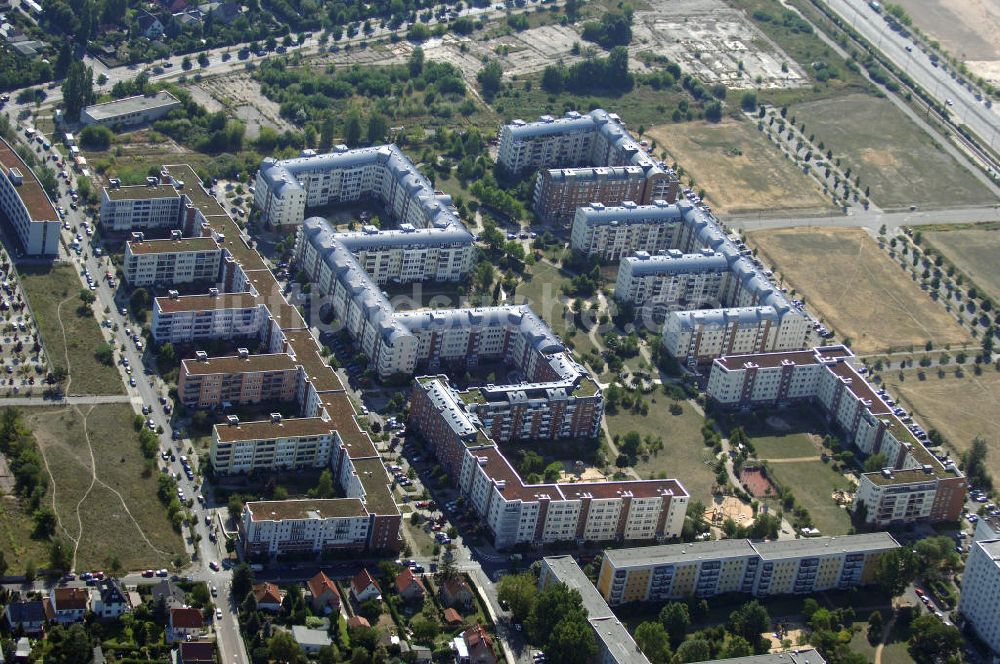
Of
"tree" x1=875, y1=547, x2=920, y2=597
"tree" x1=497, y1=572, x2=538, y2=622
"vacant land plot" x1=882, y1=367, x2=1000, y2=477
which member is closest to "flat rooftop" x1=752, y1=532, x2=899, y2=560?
"tree" x1=875, y1=547, x2=920, y2=597

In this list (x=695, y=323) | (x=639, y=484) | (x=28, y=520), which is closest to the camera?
(x=28, y=520)

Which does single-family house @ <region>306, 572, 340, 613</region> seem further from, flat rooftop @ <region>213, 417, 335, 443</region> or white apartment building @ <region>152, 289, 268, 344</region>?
white apartment building @ <region>152, 289, 268, 344</region>

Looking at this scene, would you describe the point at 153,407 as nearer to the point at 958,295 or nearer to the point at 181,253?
the point at 181,253

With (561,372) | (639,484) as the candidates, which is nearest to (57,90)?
(561,372)

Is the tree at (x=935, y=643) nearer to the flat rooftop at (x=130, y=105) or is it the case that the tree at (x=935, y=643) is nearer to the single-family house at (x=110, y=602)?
the single-family house at (x=110, y=602)

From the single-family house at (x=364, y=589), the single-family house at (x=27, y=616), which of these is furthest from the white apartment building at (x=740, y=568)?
the single-family house at (x=27, y=616)

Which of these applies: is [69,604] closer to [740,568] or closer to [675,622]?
[675,622]

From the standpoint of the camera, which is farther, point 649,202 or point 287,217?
point 649,202
